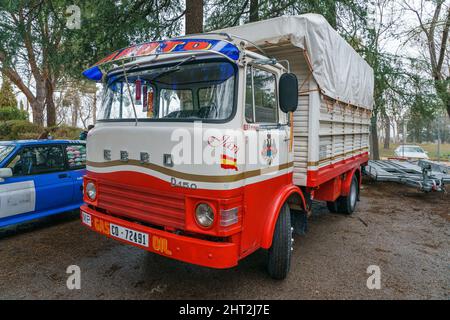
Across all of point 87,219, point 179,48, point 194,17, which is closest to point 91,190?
Result: point 87,219

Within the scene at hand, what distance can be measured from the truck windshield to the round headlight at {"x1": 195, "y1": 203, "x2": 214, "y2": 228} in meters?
0.79

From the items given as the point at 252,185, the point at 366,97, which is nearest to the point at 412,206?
the point at 366,97

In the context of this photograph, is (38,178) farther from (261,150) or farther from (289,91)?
(289,91)

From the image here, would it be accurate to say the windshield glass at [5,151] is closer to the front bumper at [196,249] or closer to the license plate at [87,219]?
the license plate at [87,219]

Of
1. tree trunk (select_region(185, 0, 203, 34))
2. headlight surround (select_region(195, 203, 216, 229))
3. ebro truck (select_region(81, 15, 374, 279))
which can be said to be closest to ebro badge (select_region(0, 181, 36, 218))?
ebro truck (select_region(81, 15, 374, 279))

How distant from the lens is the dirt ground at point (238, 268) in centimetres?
335

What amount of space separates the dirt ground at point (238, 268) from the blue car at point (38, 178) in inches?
16.4

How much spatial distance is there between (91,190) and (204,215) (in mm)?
1579

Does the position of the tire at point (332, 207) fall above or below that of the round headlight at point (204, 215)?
below

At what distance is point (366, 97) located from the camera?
A: 22.6ft

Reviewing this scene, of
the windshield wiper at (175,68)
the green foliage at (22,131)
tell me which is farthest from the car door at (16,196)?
the green foliage at (22,131)

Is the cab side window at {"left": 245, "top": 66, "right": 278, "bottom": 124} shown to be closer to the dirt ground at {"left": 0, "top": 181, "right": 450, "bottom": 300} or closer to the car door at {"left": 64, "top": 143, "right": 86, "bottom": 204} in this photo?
the dirt ground at {"left": 0, "top": 181, "right": 450, "bottom": 300}
